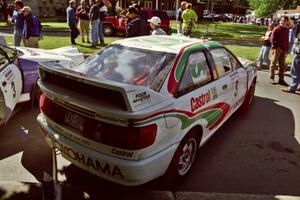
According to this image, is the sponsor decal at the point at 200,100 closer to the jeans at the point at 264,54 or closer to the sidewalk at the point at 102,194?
the sidewalk at the point at 102,194

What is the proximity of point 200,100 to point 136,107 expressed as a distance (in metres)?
1.19

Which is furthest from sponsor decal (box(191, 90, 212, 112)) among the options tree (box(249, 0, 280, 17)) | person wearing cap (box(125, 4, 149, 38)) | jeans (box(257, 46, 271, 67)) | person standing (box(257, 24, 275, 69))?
tree (box(249, 0, 280, 17))

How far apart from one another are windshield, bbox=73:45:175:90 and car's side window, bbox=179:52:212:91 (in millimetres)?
240

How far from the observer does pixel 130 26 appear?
26.1 ft

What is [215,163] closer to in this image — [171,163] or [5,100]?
[171,163]

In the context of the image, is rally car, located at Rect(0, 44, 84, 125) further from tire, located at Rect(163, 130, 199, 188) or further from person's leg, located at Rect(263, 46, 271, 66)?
person's leg, located at Rect(263, 46, 271, 66)

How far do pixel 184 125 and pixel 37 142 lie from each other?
7.87ft

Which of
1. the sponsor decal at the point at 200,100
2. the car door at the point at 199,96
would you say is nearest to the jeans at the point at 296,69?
the car door at the point at 199,96

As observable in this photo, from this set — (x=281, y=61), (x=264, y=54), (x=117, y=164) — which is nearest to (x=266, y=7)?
(x=264, y=54)

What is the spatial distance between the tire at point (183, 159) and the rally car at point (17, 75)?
6.41 feet

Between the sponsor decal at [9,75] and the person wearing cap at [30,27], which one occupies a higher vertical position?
the person wearing cap at [30,27]

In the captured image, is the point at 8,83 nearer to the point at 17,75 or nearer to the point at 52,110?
the point at 17,75

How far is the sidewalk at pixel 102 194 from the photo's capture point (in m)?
3.33

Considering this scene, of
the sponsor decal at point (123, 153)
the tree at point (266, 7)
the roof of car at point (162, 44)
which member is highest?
the tree at point (266, 7)
